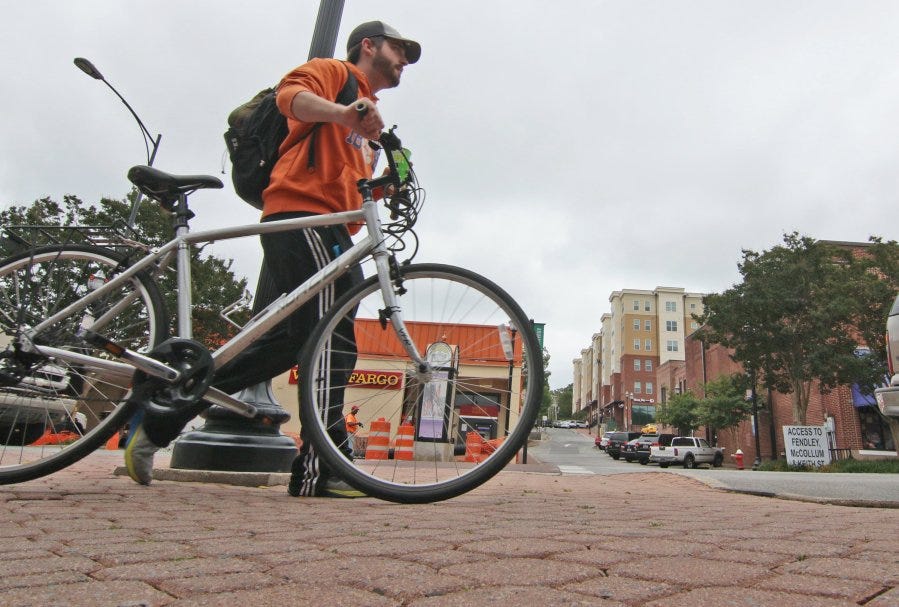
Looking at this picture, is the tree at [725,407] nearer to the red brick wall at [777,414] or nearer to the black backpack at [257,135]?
the red brick wall at [777,414]

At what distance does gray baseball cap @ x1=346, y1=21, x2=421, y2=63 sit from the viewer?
328cm

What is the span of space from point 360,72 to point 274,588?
2.70 meters

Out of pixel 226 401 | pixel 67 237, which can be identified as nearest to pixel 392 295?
pixel 226 401

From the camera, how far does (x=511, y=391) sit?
267cm

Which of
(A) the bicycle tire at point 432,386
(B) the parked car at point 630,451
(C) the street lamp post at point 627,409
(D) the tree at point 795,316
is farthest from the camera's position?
(C) the street lamp post at point 627,409

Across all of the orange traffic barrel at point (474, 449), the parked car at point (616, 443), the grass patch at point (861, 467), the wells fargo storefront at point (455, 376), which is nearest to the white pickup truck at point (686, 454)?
the parked car at point (616, 443)

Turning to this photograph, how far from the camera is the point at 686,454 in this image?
96.3 feet

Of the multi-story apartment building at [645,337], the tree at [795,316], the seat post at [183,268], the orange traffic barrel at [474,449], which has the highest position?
the multi-story apartment building at [645,337]

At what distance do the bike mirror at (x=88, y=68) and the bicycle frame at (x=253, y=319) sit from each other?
1208 cm

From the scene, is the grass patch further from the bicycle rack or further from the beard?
the bicycle rack

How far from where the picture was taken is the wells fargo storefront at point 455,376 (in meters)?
2.64

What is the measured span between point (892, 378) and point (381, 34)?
5.05 meters

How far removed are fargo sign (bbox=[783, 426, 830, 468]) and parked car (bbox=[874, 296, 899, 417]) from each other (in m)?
17.2

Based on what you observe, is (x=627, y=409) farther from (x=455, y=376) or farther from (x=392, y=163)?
(x=392, y=163)
